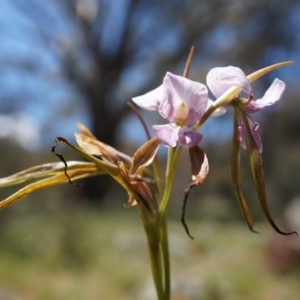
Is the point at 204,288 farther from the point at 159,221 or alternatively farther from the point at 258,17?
the point at 258,17

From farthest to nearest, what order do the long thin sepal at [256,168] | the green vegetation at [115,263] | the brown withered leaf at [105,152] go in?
1. the green vegetation at [115,263]
2. the brown withered leaf at [105,152]
3. the long thin sepal at [256,168]

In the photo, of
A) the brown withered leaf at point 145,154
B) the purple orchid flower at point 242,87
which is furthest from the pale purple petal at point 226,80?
the brown withered leaf at point 145,154

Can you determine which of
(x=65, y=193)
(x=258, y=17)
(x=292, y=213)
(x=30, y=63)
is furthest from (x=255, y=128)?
(x=30, y=63)

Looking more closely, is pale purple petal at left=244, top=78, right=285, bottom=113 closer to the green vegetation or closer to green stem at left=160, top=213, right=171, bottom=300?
green stem at left=160, top=213, right=171, bottom=300

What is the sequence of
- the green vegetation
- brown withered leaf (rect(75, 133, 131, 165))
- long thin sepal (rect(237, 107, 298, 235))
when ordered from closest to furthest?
1. long thin sepal (rect(237, 107, 298, 235))
2. brown withered leaf (rect(75, 133, 131, 165))
3. the green vegetation

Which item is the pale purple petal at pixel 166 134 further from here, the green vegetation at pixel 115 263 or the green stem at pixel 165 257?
the green vegetation at pixel 115 263

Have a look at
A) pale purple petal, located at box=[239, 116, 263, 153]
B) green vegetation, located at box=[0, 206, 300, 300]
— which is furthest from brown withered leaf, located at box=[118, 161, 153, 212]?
green vegetation, located at box=[0, 206, 300, 300]

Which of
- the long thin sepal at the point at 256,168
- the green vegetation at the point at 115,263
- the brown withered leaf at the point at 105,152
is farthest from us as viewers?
the green vegetation at the point at 115,263
